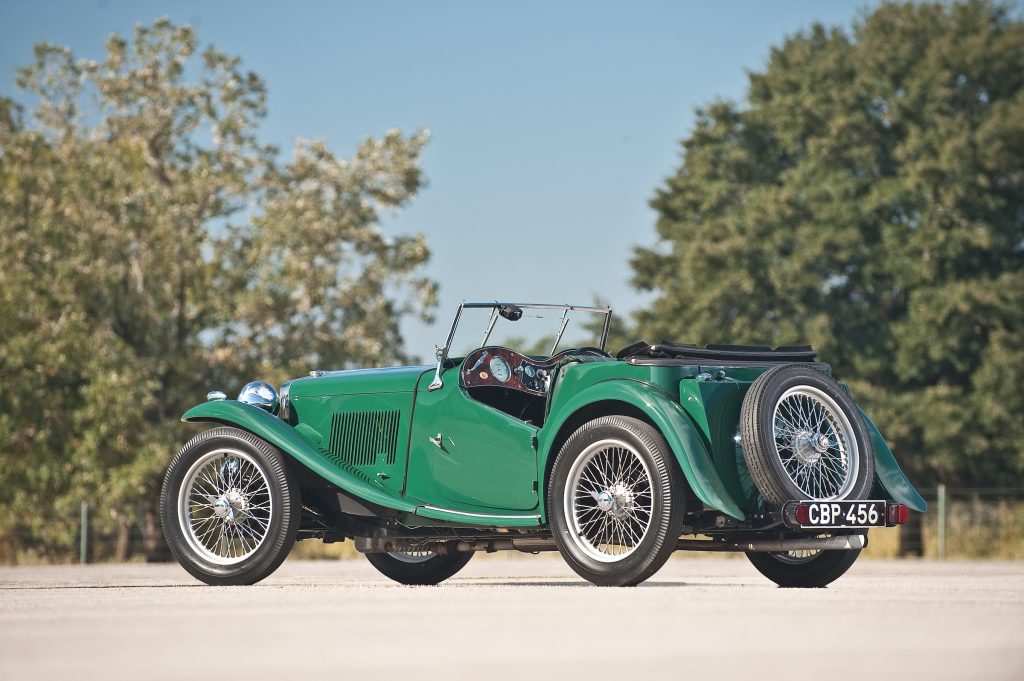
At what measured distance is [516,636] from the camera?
636 centimetres

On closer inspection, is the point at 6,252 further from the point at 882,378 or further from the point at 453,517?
the point at 453,517

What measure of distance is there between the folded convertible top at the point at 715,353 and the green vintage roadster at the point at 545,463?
0.01 meters

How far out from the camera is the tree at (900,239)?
32219 millimetres

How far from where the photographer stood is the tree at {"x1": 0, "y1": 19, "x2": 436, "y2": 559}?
2867 centimetres

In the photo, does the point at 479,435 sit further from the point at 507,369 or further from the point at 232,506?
the point at 232,506

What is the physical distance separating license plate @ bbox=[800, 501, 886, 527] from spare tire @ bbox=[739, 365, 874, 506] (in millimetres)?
115

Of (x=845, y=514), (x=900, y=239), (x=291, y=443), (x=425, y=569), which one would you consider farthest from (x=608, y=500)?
(x=900, y=239)

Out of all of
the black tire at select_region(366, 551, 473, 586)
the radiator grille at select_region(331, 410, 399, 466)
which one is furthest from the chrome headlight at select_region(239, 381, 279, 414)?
the black tire at select_region(366, 551, 473, 586)

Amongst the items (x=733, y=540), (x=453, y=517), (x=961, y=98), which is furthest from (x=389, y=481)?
(x=961, y=98)

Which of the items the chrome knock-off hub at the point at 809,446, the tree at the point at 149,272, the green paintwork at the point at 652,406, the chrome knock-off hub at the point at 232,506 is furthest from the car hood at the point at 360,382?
the tree at the point at 149,272

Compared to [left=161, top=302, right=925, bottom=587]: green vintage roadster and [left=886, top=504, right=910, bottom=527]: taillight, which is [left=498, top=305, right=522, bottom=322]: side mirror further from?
[left=886, top=504, right=910, bottom=527]: taillight

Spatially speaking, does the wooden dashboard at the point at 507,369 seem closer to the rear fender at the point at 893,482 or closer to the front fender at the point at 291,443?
the front fender at the point at 291,443

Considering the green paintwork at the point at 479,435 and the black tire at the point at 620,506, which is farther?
the green paintwork at the point at 479,435

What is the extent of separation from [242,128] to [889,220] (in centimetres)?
1424
